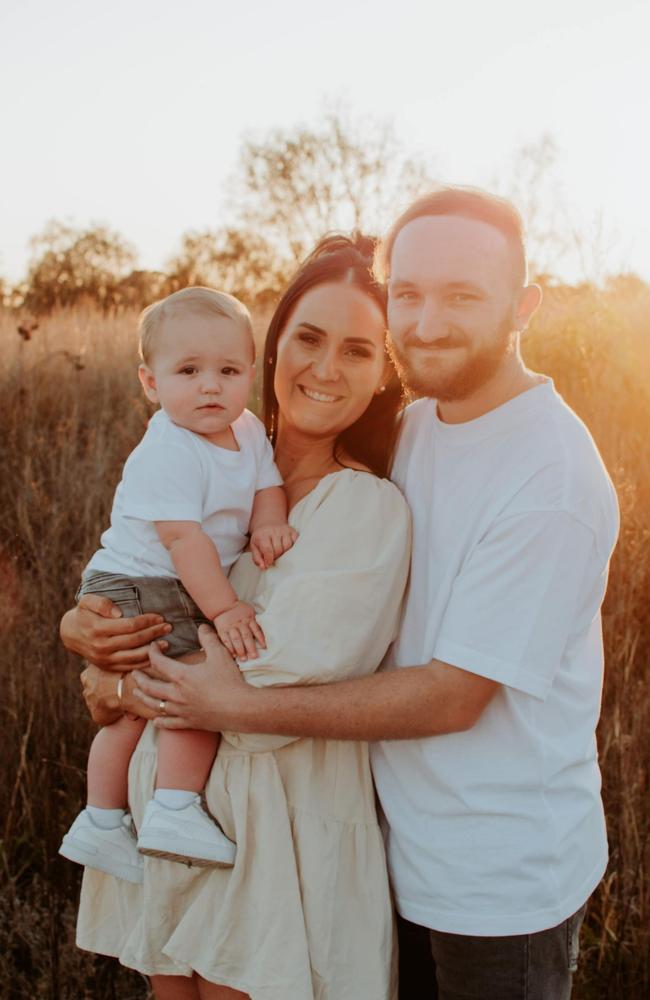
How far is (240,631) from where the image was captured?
227 centimetres

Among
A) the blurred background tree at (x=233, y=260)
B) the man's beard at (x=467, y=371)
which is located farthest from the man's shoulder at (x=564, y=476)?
the blurred background tree at (x=233, y=260)

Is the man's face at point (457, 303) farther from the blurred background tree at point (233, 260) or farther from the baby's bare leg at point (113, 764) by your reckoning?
the blurred background tree at point (233, 260)

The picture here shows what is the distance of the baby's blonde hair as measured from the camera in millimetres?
2555

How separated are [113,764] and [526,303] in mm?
1577

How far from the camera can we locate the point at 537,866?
6.74 ft

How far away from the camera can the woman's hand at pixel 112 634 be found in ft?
8.16

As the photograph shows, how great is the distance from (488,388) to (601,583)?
504mm

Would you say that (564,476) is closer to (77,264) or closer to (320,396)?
(320,396)

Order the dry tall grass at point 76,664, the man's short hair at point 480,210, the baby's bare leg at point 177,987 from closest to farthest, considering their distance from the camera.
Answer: the man's short hair at point 480,210 < the baby's bare leg at point 177,987 < the dry tall grass at point 76,664

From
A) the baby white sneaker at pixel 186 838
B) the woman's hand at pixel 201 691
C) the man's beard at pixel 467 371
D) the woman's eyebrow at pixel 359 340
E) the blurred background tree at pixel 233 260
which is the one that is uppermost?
the blurred background tree at pixel 233 260

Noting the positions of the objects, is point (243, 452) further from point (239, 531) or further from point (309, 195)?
point (309, 195)

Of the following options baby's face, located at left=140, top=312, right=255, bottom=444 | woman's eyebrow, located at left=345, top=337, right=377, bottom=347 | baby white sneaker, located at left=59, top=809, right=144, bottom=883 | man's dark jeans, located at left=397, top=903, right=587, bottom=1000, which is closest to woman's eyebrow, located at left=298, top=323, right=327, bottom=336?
woman's eyebrow, located at left=345, top=337, right=377, bottom=347

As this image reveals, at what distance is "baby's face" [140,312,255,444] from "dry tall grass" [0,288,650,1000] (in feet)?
5.95

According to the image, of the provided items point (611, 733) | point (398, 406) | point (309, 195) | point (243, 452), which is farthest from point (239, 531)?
point (309, 195)
